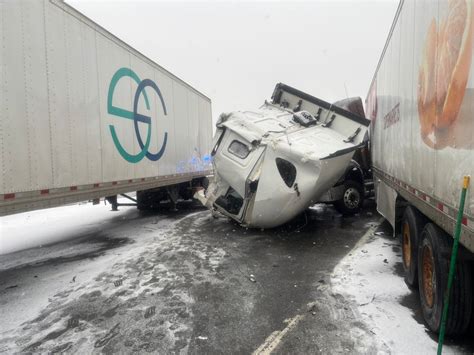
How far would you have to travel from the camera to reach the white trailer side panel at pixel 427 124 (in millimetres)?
2305

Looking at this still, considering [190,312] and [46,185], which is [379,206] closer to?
[190,312]

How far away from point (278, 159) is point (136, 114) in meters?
3.66

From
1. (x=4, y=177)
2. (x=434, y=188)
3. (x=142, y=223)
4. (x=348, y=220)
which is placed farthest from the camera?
(x=142, y=223)

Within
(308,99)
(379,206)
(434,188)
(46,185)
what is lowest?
(379,206)

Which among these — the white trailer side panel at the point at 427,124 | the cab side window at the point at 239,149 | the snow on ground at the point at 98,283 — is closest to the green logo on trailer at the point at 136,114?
the snow on ground at the point at 98,283

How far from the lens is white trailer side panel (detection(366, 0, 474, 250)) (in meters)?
2.30

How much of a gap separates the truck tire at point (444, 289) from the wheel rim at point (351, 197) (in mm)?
5777

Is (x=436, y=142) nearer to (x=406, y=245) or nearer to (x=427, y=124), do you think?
(x=427, y=124)

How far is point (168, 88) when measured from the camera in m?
Result: 9.70

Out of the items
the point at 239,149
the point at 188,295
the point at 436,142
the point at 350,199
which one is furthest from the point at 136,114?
the point at 436,142

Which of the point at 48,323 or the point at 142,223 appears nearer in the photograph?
the point at 48,323

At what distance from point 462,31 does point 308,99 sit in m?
6.60

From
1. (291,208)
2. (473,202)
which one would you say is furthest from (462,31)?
(291,208)

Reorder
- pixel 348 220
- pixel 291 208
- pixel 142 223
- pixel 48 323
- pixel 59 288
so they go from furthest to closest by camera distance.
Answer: pixel 142 223 < pixel 348 220 < pixel 291 208 < pixel 59 288 < pixel 48 323
